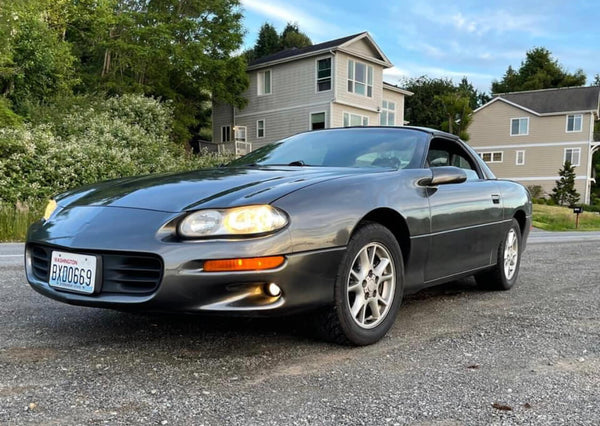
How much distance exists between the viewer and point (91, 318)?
11.8 ft

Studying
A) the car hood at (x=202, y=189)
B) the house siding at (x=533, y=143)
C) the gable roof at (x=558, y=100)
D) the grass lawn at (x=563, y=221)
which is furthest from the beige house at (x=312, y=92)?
the car hood at (x=202, y=189)

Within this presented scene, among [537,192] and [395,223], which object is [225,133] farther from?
[395,223]

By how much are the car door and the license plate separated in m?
2.11

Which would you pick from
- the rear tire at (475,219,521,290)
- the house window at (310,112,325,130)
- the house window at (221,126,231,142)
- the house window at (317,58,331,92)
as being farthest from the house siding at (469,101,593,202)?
the rear tire at (475,219,521,290)

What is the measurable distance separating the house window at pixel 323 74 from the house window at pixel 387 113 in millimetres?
5835

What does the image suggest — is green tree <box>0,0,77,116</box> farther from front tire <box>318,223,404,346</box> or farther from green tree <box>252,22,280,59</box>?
green tree <box>252,22,280,59</box>

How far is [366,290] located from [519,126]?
154ft

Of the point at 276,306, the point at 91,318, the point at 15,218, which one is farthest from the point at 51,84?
the point at 276,306

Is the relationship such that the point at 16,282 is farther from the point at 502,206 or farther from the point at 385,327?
the point at 502,206

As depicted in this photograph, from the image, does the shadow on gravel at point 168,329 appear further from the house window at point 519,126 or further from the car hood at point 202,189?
the house window at point 519,126

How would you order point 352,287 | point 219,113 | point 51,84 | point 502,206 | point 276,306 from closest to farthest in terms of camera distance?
point 276,306 < point 352,287 < point 502,206 < point 51,84 < point 219,113

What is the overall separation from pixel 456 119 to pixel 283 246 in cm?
3424

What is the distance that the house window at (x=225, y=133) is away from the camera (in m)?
33.5

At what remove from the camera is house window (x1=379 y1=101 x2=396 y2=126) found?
3338 cm
